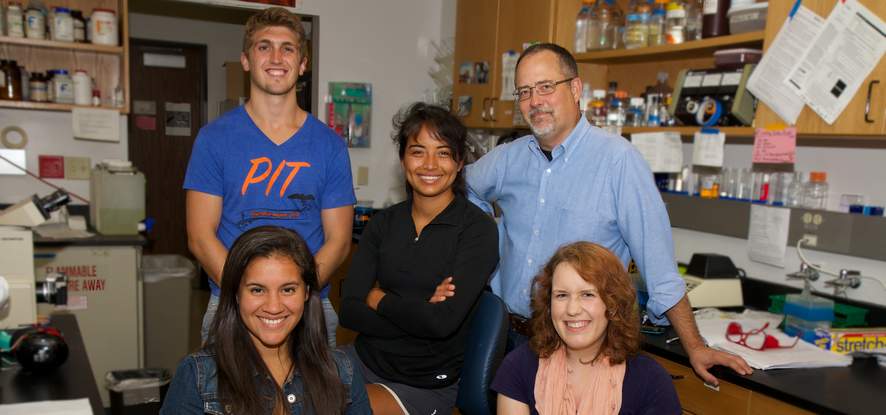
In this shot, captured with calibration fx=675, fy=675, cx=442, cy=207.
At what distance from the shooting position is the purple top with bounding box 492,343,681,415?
153cm

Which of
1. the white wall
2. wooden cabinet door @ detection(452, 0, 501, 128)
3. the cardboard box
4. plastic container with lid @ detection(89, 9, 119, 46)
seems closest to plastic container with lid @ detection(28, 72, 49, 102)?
the white wall

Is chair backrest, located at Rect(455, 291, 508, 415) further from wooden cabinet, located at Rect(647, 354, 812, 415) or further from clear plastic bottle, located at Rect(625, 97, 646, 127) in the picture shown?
clear plastic bottle, located at Rect(625, 97, 646, 127)

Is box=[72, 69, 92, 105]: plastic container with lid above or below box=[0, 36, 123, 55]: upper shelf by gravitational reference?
below

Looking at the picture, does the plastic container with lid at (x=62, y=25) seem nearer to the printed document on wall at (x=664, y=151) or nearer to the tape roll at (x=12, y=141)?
the tape roll at (x=12, y=141)

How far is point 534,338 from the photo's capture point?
66.5 inches

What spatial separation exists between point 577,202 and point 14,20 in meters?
3.18

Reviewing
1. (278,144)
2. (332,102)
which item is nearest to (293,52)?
(278,144)

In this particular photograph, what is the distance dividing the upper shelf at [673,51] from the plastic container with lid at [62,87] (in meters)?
2.72

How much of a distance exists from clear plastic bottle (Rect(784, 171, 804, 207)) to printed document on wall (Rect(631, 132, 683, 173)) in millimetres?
414

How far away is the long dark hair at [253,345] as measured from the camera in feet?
4.58

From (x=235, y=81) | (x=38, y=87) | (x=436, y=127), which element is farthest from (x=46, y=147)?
(x=436, y=127)

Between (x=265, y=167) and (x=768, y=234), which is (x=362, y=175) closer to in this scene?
(x=265, y=167)

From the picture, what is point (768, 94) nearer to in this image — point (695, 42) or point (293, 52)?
point (695, 42)

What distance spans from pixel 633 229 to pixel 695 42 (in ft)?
3.27
